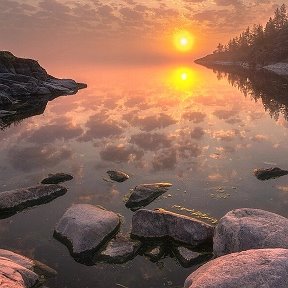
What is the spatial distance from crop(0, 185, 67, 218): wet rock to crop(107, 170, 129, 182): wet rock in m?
3.53

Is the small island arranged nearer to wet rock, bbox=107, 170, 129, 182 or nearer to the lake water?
the lake water

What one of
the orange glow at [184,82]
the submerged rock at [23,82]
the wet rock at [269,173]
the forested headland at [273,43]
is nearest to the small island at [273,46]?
the forested headland at [273,43]

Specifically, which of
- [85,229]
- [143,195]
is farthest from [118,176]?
[85,229]

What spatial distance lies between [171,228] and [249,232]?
3.40m

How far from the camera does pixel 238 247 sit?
37.7 ft

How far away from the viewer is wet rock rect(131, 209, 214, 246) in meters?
13.7

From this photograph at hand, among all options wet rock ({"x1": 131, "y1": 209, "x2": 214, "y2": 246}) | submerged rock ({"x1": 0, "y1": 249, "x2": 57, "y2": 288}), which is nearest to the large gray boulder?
wet rock ({"x1": 131, "y1": 209, "x2": 214, "y2": 246})

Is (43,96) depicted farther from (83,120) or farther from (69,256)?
(69,256)

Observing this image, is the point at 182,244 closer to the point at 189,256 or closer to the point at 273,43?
the point at 189,256

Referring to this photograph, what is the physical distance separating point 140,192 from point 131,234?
4347 millimetres

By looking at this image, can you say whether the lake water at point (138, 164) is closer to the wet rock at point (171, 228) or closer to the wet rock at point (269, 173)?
the wet rock at point (269, 173)

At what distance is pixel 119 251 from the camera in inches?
530

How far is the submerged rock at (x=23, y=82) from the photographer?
6144 cm

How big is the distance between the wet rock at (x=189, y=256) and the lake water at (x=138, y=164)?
0.98ft
